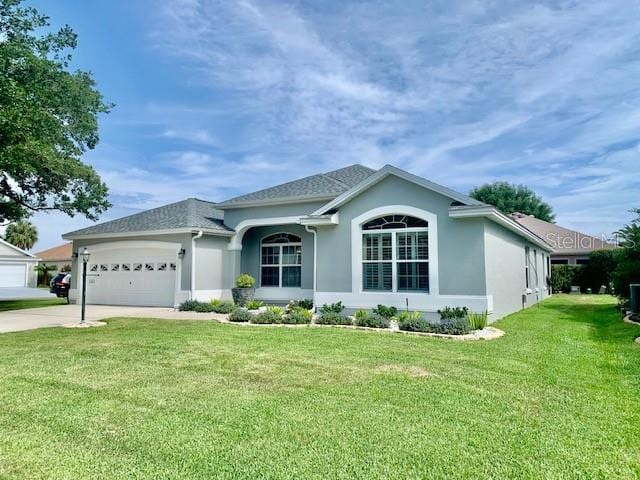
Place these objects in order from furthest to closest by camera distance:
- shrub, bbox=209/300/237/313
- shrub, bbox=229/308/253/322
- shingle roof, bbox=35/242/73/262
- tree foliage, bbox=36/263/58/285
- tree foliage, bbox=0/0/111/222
→ shingle roof, bbox=35/242/73/262, tree foliage, bbox=36/263/58/285, shrub, bbox=209/300/237/313, tree foliage, bbox=0/0/111/222, shrub, bbox=229/308/253/322

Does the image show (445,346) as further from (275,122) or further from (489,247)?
(275,122)

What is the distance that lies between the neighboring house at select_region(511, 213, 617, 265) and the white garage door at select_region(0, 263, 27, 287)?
139ft

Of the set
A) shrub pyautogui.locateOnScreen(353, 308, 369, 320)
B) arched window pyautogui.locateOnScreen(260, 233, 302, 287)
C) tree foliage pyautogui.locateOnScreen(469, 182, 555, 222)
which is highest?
tree foliage pyautogui.locateOnScreen(469, 182, 555, 222)

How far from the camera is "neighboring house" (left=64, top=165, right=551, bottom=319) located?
39.9ft

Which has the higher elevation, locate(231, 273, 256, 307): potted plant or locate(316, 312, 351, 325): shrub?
locate(231, 273, 256, 307): potted plant

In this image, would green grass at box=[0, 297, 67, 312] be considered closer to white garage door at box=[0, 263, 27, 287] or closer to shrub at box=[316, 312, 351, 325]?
shrub at box=[316, 312, 351, 325]

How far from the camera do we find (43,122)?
15414 mm

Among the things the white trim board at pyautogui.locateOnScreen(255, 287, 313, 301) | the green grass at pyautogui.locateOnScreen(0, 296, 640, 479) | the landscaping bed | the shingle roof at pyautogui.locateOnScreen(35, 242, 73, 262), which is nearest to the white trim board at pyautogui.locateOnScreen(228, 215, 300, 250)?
the white trim board at pyautogui.locateOnScreen(255, 287, 313, 301)

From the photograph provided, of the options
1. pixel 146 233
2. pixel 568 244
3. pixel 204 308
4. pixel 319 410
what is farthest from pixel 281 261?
pixel 568 244

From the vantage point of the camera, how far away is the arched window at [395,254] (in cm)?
1271

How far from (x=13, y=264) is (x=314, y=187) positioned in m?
31.6

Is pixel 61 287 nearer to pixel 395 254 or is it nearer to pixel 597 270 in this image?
pixel 395 254

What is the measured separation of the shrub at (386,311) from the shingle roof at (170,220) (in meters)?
8.42

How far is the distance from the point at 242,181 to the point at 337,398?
79.3 feet
